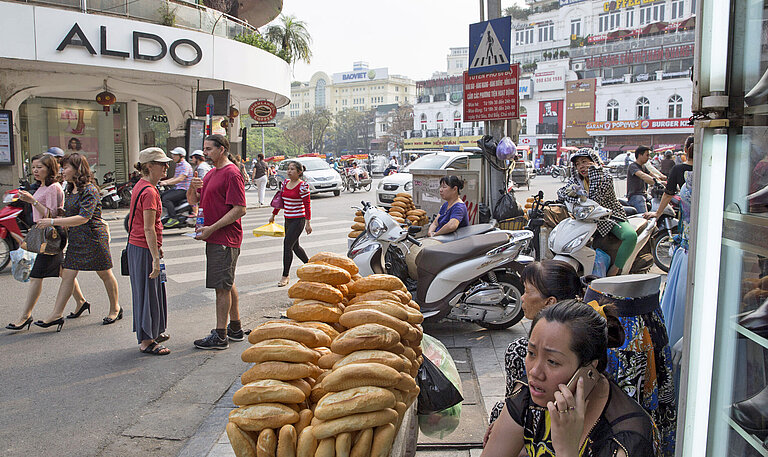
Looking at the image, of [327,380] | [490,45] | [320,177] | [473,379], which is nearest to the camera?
[327,380]

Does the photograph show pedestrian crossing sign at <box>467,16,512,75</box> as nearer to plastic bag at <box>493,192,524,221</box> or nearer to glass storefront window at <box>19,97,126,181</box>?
plastic bag at <box>493,192,524,221</box>

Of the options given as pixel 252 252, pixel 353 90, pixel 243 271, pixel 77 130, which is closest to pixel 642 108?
pixel 77 130

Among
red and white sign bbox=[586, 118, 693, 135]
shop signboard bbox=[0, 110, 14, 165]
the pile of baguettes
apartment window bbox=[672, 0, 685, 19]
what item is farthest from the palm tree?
apartment window bbox=[672, 0, 685, 19]

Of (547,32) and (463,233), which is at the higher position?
(547,32)

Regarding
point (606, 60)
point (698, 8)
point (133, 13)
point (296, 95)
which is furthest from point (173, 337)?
point (296, 95)

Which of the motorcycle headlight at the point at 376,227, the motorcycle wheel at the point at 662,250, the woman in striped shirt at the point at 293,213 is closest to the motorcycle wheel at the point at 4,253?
the woman in striped shirt at the point at 293,213

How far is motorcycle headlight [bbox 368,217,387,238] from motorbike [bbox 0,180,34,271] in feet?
16.2

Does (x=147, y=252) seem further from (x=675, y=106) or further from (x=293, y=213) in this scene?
(x=675, y=106)

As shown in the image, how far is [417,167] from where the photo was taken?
1650cm

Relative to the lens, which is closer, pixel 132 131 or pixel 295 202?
pixel 295 202

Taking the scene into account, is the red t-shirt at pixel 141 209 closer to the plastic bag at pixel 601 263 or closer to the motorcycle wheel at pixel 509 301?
the motorcycle wheel at pixel 509 301

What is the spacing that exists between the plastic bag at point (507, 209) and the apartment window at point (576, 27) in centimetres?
7692

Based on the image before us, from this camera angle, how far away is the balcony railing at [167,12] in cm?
1492

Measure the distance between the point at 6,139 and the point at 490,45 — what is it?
40.4 ft
